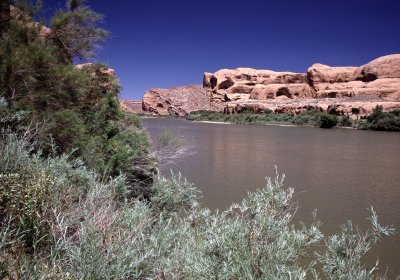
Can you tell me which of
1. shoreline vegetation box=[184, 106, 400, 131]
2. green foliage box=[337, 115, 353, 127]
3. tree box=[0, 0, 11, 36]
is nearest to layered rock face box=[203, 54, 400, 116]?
shoreline vegetation box=[184, 106, 400, 131]

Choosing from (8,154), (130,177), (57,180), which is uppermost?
(8,154)

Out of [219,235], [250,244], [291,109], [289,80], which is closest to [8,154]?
[219,235]

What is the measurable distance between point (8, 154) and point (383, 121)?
40.1 meters

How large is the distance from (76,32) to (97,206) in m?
6.04

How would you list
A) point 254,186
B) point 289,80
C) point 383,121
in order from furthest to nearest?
point 289,80 < point 383,121 < point 254,186

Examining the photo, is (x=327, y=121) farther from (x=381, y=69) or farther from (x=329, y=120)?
(x=381, y=69)

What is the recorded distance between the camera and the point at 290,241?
3.17m

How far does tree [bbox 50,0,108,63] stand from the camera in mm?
8188

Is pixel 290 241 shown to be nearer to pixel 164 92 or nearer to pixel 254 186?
pixel 254 186

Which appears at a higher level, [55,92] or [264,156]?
[55,92]

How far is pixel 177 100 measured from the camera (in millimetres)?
96938

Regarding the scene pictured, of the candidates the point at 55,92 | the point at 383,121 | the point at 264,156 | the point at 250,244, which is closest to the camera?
the point at 250,244

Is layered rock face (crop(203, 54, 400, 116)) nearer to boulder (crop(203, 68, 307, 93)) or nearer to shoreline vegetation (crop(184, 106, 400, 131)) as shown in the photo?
boulder (crop(203, 68, 307, 93))

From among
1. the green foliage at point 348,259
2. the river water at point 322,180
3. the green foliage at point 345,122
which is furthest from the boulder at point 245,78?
the green foliage at point 348,259
